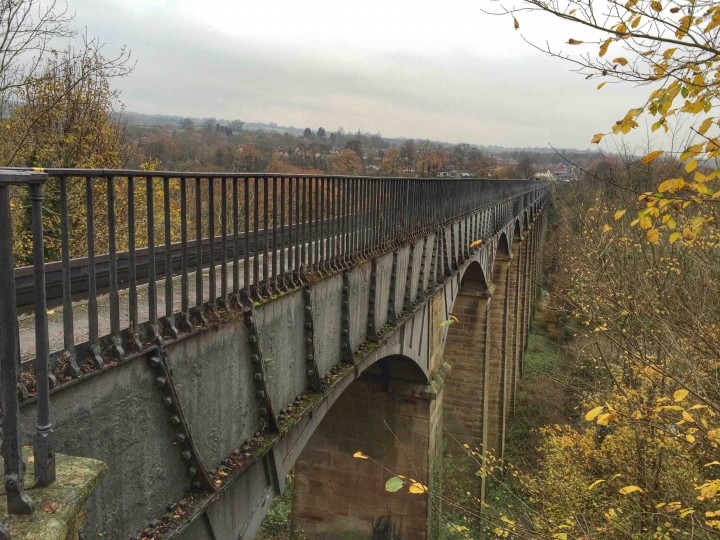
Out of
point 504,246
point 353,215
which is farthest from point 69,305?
point 504,246

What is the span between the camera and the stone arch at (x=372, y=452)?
45.9 feet

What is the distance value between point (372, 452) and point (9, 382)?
13.0 metres

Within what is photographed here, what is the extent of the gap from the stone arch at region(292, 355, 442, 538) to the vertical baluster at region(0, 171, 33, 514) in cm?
1206

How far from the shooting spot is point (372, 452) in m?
14.2

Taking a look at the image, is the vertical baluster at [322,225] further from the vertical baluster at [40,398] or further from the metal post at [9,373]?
the metal post at [9,373]

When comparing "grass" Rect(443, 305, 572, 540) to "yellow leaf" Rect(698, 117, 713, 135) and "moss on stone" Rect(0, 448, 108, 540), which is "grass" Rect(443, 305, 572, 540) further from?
"moss on stone" Rect(0, 448, 108, 540)

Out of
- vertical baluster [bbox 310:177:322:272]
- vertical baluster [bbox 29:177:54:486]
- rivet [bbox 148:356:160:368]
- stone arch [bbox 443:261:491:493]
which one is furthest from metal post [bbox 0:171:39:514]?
stone arch [bbox 443:261:491:493]

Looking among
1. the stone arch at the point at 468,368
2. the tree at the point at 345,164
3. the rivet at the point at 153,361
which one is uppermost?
the tree at the point at 345,164

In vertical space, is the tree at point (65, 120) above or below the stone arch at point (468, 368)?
→ above

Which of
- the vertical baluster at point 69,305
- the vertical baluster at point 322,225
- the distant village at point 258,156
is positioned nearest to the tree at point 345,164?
the distant village at point 258,156

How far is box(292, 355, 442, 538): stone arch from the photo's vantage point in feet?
45.9

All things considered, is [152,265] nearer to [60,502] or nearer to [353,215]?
[60,502]

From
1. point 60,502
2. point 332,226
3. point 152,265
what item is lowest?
point 60,502

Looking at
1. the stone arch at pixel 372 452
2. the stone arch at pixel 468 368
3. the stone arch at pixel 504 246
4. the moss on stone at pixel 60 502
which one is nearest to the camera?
the moss on stone at pixel 60 502
